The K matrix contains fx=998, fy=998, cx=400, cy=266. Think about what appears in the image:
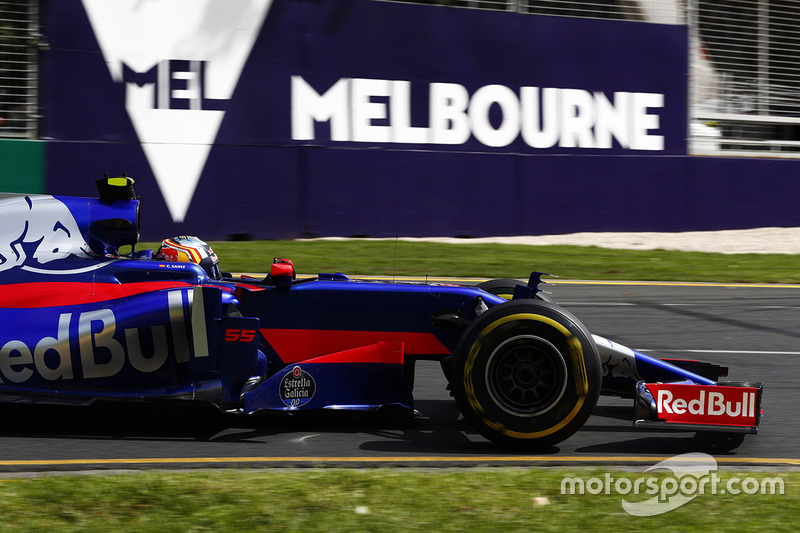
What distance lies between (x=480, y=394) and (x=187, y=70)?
38.1ft

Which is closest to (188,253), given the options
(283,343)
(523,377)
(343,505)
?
(283,343)

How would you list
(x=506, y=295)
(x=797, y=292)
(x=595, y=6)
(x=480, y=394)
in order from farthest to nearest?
(x=595, y=6), (x=797, y=292), (x=506, y=295), (x=480, y=394)

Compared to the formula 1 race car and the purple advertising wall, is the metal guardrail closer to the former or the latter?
the purple advertising wall

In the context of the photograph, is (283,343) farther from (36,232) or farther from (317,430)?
(36,232)

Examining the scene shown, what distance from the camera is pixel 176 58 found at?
1530cm

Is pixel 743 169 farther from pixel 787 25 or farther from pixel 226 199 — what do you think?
pixel 226 199

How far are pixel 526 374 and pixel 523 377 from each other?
2 cm

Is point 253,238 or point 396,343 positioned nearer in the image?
point 396,343

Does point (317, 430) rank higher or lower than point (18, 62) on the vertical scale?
lower

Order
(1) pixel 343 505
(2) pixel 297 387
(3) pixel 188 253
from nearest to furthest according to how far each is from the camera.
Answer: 1. (1) pixel 343 505
2. (2) pixel 297 387
3. (3) pixel 188 253

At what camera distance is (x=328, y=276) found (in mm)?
5789

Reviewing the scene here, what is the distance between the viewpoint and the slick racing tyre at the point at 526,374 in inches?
193

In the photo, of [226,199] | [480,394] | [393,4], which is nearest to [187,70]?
[226,199]

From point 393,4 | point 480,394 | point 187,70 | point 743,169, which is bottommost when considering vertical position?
point 480,394
